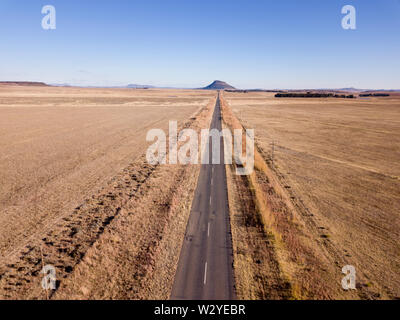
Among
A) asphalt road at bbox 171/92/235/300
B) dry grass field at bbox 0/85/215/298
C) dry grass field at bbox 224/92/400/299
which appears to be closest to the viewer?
asphalt road at bbox 171/92/235/300

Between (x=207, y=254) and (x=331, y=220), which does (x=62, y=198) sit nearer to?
(x=207, y=254)

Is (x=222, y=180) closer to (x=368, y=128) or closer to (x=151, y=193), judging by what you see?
(x=151, y=193)

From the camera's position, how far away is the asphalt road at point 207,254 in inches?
410

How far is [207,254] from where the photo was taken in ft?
41.5

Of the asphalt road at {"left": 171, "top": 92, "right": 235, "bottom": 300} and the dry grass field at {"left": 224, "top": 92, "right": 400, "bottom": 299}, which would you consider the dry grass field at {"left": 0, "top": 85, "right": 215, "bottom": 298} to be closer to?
the asphalt road at {"left": 171, "top": 92, "right": 235, "bottom": 300}

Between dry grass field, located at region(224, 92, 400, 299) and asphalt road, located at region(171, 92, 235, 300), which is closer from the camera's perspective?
asphalt road, located at region(171, 92, 235, 300)

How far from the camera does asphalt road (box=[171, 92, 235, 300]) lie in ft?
34.2

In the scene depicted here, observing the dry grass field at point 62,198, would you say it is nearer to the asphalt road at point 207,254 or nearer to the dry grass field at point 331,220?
the asphalt road at point 207,254

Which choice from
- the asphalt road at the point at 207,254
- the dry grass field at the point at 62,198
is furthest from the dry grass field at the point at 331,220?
the dry grass field at the point at 62,198

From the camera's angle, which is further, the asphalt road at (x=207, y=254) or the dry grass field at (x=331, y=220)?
the dry grass field at (x=331, y=220)

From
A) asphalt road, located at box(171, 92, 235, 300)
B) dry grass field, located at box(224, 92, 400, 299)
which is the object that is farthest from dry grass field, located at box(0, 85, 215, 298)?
dry grass field, located at box(224, 92, 400, 299)

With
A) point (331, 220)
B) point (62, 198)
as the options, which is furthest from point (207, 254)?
point (62, 198)

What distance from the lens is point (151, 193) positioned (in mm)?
19656
